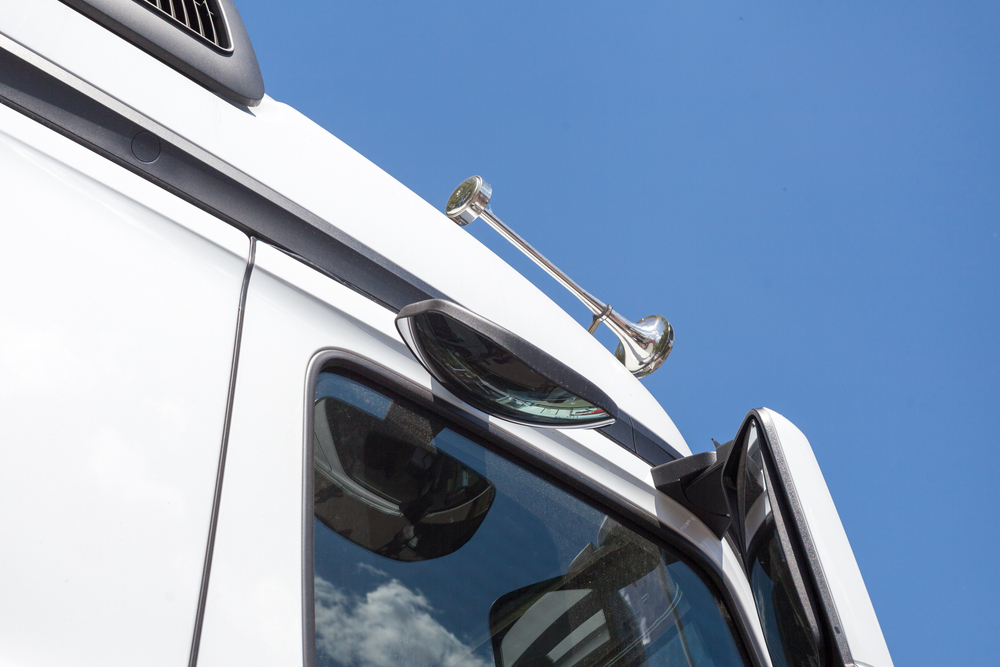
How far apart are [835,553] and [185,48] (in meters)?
1.23

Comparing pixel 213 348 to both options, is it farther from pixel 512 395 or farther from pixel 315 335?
pixel 512 395

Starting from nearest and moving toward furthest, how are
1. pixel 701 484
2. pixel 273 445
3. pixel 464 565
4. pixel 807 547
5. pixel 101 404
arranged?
pixel 101 404, pixel 273 445, pixel 807 547, pixel 464 565, pixel 701 484

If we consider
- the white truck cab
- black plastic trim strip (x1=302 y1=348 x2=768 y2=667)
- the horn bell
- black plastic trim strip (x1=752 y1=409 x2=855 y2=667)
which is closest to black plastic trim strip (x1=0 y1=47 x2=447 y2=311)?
the white truck cab

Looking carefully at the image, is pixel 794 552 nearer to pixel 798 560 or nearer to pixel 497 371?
pixel 798 560

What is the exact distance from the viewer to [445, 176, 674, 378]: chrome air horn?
1.80 metres

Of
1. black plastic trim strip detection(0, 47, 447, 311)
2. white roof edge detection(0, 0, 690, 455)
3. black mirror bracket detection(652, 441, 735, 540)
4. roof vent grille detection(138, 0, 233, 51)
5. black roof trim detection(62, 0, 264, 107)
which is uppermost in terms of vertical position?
roof vent grille detection(138, 0, 233, 51)

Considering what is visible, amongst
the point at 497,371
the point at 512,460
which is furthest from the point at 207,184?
the point at 512,460

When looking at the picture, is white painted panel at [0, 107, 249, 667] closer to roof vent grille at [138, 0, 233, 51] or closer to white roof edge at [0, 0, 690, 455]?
white roof edge at [0, 0, 690, 455]

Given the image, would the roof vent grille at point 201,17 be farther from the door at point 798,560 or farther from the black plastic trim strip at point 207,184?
the door at point 798,560

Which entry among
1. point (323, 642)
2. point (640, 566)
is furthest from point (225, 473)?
point (640, 566)

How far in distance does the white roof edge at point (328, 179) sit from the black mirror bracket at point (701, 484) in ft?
0.52

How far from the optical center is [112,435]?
2.34 feet

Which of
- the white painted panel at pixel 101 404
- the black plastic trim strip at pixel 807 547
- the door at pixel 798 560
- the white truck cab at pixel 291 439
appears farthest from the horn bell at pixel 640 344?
the white painted panel at pixel 101 404

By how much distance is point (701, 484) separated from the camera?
1418 mm
